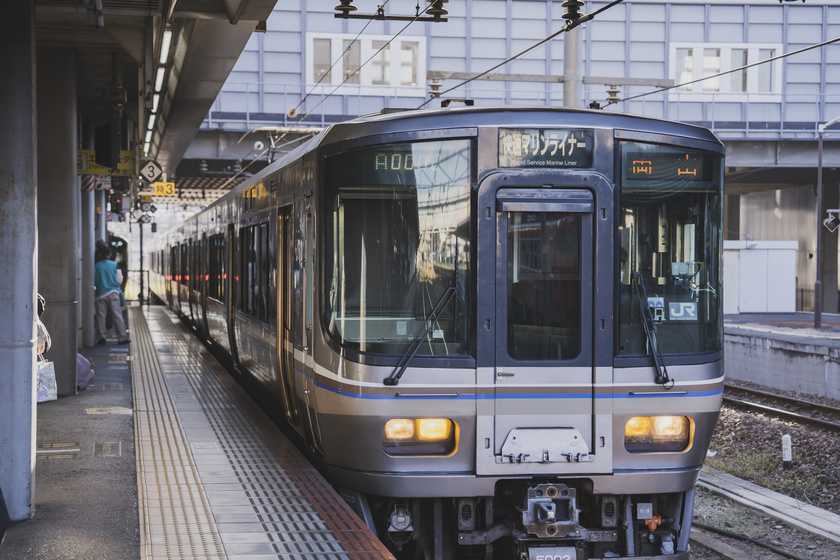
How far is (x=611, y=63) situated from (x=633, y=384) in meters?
24.6

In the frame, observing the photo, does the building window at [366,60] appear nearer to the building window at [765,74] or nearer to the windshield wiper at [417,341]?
the building window at [765,74]

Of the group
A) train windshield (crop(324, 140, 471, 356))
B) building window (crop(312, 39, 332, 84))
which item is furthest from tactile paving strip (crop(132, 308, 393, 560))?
building window (crop(312, 39, 332, 84))

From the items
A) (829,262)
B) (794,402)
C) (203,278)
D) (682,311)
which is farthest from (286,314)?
(829,262)

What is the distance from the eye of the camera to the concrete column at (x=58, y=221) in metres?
10.8

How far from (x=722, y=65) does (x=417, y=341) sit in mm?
26006

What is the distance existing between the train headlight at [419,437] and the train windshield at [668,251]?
43.6 inches

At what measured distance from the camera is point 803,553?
743 cm

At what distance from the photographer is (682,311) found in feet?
19.1

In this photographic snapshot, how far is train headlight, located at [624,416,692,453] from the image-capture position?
5730 mm

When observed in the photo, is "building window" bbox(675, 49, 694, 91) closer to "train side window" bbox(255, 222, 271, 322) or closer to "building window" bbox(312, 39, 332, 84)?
"building window" bbox(312, 39, 332, 84)

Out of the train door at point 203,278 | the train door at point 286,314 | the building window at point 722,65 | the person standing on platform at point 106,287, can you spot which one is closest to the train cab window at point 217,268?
the train door at point 203,278

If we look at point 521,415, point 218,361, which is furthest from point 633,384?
point 218,361

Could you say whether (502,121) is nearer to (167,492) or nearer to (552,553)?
(552,553)

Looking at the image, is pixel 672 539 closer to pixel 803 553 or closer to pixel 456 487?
pixel 456 487
